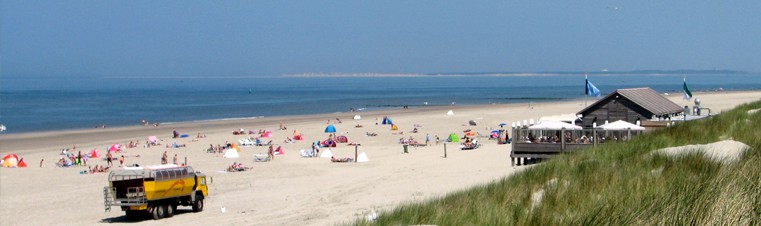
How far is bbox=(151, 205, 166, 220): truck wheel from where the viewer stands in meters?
18.8

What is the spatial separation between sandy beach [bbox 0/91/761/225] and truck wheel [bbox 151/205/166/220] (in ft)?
0.67

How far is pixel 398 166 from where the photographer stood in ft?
93.2

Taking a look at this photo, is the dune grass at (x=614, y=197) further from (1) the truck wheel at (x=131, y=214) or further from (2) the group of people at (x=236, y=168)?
(2) the group of people at (x=236, y=168)

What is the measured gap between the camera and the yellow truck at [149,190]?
18641 millimetres

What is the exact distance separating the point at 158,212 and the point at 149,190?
57cm

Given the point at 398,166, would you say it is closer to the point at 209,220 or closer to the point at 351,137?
the point at 209,220

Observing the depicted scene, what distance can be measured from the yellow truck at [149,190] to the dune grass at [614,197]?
10706mm

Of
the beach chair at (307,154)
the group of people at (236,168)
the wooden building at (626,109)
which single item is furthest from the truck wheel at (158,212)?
the wooden building at (626,109)

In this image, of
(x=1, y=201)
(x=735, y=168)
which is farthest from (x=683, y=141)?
(x=1, y=201)

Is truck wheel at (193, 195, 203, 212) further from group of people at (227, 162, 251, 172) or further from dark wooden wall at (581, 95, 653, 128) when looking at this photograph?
dark wooden wall at (581, 95, 653, 128)

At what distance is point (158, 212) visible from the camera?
1891cm

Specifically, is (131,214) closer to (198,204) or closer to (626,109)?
(198,204)

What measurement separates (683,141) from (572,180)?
5158 mm

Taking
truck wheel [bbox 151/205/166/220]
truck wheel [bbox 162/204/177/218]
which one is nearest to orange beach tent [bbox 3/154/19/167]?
truck wheel [bbox 162/204/177/218]
